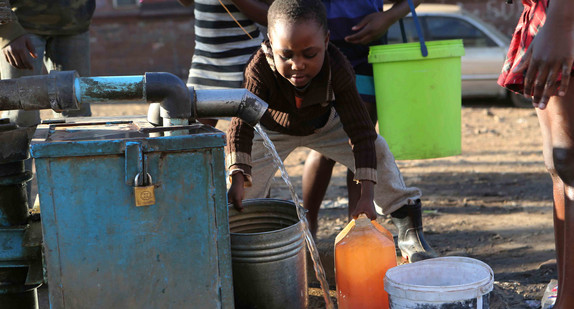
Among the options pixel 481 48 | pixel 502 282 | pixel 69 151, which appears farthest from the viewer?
pixel 481 48

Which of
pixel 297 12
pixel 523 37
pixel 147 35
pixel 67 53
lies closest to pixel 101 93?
pixel 297 12

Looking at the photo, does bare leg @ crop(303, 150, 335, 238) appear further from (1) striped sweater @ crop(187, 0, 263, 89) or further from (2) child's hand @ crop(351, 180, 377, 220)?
(2) child's hand @ crop(351, 180, 377, 220)

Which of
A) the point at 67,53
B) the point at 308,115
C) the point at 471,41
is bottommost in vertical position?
the point at 308,115

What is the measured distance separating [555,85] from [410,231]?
118cm

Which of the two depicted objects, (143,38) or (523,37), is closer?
(523,37)

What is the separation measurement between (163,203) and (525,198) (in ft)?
11.0

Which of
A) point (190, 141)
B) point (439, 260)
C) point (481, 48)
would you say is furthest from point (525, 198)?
point (481, 48)

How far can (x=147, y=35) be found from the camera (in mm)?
12398

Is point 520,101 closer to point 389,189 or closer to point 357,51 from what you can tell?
point 357,51

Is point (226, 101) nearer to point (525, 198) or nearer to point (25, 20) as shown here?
point (25, 20)

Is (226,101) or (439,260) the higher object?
(226,101)

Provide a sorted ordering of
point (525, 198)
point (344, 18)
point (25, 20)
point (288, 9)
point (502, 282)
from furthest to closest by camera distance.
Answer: point (525, 198) → point (25, 20) → point (344, 18) → point (502, 282) → point (288, 9)

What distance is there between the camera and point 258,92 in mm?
2742

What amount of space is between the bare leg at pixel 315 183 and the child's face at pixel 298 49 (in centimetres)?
86
